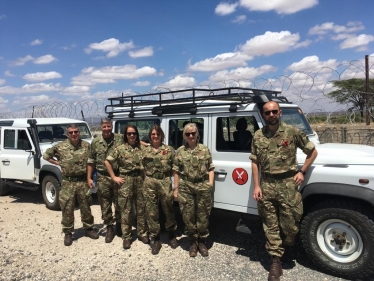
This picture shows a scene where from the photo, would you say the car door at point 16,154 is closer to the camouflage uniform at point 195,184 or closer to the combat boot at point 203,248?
the camouflage uniform at point 195,184

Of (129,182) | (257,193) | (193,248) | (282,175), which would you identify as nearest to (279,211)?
(257,193)

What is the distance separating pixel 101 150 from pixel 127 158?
1.76 feet

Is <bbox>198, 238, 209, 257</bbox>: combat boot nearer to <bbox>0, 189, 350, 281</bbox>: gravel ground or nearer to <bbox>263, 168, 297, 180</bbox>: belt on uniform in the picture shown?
<bbox>0, 189, 350, 281</bbox>: gravel ground

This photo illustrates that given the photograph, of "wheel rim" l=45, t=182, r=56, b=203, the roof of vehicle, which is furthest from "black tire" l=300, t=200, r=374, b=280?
the roof of vehicle

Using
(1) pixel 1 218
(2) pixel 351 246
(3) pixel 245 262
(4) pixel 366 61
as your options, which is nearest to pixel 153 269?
(3) pixel 245 262

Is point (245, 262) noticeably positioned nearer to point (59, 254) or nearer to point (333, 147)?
point (333, 147)

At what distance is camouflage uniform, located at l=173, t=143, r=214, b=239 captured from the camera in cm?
412

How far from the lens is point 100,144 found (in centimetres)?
491

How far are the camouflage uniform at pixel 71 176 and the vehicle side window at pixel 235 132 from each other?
2044 millimetres

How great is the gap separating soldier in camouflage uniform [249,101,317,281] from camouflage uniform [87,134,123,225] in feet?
6.91

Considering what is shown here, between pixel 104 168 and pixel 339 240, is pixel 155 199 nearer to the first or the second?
pixel 104 168

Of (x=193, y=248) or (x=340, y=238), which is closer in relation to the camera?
(x=340, y=238)

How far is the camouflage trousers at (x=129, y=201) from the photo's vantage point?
15.2 feet

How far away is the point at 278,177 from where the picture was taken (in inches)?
143
